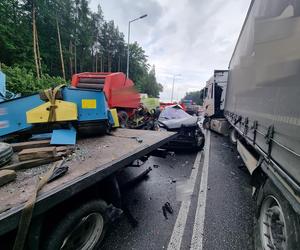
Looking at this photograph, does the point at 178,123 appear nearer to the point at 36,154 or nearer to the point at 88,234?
the point at 88,234

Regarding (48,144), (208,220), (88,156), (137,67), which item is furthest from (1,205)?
(137,67)

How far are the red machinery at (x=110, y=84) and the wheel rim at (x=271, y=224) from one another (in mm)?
5080

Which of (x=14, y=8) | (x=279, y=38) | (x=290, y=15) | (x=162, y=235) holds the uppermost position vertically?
(x=14, y=8)

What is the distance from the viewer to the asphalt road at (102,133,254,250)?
229 cm

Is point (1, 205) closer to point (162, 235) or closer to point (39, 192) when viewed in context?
point (39, 192)

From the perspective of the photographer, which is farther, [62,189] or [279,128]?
[279,128]

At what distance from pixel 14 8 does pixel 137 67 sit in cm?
3273

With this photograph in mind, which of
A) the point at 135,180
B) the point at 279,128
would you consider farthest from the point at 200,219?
the point at 279,128

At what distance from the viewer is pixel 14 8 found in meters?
20.2

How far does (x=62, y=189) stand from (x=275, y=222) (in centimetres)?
216

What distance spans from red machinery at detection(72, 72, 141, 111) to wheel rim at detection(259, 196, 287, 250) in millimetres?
5080

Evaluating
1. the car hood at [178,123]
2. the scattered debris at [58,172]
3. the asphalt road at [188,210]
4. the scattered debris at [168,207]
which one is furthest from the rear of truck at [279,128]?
the car hood at [178,123]

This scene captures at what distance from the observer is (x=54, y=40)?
25.3 meters

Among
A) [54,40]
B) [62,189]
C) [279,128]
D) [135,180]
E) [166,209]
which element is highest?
[54,40]
